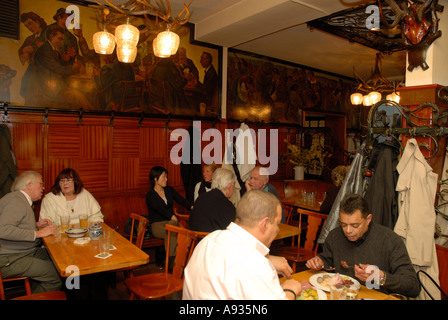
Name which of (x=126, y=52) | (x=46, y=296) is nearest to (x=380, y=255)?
(x=46, y=296)

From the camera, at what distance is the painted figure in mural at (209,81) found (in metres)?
6.32

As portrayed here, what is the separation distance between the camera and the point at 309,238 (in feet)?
14.0

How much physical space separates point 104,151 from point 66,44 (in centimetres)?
166

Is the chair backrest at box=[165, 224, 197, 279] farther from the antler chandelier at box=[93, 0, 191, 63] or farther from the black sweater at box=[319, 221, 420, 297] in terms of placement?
the antler chandelier at box=[93, 0, 191, 63]

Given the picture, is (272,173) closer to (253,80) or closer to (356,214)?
(253,80)

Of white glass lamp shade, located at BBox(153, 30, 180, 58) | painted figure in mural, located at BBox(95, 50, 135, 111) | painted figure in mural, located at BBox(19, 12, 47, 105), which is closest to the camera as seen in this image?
white glass lamp shade, located at BBox(153, 30, 180, 58)

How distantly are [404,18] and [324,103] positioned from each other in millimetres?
6006

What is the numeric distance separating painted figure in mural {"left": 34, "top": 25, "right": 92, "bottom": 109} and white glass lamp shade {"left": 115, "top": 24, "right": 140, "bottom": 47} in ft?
5.74

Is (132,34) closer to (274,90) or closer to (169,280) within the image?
(169,280)

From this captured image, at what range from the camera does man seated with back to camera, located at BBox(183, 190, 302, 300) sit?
162cm

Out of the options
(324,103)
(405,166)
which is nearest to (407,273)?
(405,166)

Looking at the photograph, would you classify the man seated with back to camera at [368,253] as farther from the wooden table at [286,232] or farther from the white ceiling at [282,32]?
the white ceiling at [282,32]

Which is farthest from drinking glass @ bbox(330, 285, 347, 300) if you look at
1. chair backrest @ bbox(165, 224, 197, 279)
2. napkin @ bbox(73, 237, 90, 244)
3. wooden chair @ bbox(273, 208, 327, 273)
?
napkin @ bbox(73, 237, 90, 244)

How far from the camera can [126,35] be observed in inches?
140
